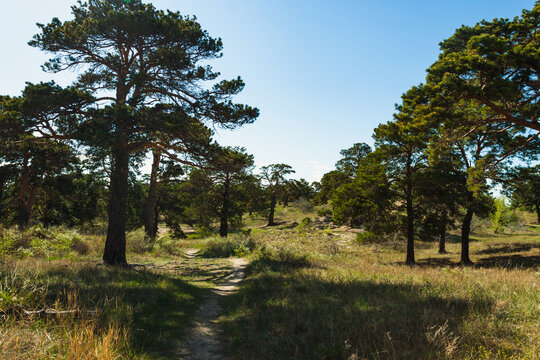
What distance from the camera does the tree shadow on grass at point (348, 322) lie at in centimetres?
396

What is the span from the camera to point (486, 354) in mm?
3299

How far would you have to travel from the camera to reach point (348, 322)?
4852mm

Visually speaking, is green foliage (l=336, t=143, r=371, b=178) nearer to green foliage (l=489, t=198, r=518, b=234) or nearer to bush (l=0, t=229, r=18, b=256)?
green foliage (l=489, t=198, r=518, b=234)

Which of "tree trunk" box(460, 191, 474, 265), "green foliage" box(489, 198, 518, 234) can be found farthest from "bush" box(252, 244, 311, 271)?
"green foliage" box(489, 198, 518, 234)

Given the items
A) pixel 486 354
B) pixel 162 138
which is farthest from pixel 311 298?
pixel 162 138

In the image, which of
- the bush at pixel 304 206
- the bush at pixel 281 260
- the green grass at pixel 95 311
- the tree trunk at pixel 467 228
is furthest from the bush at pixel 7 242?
the bush at pixel 304 206

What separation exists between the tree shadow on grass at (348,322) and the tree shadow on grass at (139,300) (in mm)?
1188

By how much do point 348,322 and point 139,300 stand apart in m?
5.01

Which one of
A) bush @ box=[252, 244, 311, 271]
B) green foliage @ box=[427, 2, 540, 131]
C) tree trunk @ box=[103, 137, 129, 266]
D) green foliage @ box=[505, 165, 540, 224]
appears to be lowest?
bush @ box=[252, 244, 311, 271]

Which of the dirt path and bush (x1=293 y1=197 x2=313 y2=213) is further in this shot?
bush (x1=293 y1=197 x2=313 y2=213)

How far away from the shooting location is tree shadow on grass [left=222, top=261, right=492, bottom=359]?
396 cm

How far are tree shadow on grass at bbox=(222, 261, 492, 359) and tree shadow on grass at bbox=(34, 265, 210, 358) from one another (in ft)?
3.90

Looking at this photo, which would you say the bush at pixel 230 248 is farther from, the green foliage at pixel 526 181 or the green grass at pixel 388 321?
the green foliage at pixel 526 181

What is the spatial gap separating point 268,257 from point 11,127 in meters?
13.3
